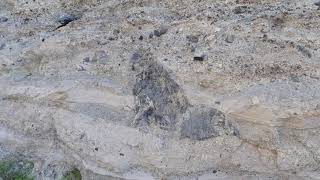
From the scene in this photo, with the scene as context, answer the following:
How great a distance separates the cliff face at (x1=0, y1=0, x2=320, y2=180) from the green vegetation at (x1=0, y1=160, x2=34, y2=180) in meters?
0.02

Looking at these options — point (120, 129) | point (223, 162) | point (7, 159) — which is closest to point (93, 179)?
point (120, 129)

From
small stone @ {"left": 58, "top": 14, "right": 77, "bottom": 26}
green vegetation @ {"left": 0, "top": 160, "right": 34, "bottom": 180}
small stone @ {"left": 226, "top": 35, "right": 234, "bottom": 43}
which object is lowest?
green vegetation @ {"left": 0, "top": 160, "right": 34, "bottom": 180}

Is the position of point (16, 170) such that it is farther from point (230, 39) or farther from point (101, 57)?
point (230, 39)

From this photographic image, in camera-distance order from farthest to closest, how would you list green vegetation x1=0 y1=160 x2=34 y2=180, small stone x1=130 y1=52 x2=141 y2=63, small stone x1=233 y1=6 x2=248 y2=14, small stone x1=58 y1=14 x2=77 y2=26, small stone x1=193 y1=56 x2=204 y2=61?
small stone x1=58 y1=14 x2=77 y2=26
small stone x1=233 y1=6 x2=248 y2=14
small stone x1=130 y1=52 x2=141 y2=63
green vegetation x1=0 y1=160 x2=34 y2=180
small stone x1=193 y1=56 x2=204 y2=61

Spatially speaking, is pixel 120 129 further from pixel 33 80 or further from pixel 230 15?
pixel 230 15

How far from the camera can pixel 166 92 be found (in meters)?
6.72

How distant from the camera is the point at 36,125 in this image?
714 cm

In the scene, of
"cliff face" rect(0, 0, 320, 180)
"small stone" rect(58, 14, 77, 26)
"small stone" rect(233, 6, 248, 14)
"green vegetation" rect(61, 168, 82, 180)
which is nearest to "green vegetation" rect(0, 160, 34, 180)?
"cliff face" rect(0, 0, 320, 180)

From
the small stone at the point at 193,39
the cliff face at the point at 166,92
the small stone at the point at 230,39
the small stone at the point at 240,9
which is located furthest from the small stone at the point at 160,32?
the small stone at the point at 240,9

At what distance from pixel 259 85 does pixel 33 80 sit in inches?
120

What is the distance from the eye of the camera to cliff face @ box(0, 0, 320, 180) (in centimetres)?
644

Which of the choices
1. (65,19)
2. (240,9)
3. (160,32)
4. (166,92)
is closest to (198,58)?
(166,92)

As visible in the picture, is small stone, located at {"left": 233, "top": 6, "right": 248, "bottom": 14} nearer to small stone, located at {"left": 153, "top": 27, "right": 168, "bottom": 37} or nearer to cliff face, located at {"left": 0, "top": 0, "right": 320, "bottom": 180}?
cliff face, located at {"left": 0, "top": 0, "right": 320, "bottom": 180}

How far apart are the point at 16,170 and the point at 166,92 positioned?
2.25m
